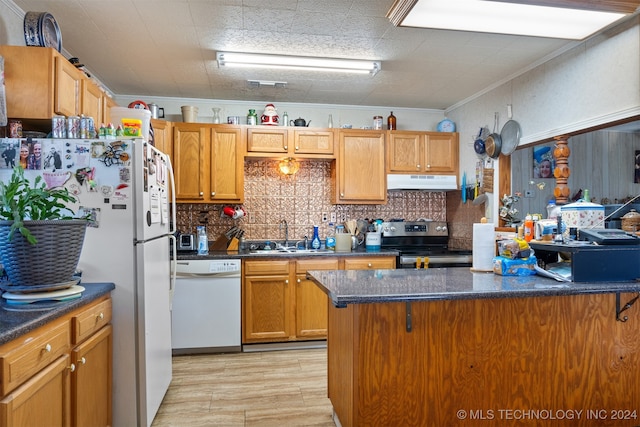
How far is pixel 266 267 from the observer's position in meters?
3.73

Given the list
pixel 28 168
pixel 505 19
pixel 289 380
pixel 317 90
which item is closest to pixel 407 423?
pixel 289 380

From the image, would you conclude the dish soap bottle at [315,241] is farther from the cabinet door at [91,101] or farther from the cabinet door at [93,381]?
the cabinet door at [93,381]

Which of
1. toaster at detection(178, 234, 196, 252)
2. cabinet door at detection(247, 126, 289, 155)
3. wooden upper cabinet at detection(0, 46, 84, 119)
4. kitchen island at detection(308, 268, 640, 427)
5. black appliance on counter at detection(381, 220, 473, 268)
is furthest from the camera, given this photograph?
black appliance on counter at detection(381, 220, 473, 268)

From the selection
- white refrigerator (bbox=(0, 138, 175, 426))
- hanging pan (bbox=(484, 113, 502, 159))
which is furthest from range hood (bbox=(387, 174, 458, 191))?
white refrigerator (bbox=(0, 138, 175, 426))

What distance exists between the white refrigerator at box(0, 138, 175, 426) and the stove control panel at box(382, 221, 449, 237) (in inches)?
108

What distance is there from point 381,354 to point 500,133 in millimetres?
2624

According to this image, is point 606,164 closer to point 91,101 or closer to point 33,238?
point 91,101

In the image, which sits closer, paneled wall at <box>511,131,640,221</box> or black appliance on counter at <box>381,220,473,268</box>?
black appliance on counter at <box>381,220,473,268</box>

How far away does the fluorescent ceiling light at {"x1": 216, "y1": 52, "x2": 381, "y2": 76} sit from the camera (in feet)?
10.1

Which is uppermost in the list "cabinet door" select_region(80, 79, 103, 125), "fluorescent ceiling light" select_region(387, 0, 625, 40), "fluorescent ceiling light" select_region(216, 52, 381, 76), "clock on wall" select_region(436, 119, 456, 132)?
"fluorescent ceiling light" select_region(216, 52, 381, 76)

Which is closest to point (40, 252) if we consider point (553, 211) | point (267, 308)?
point (267, 308)

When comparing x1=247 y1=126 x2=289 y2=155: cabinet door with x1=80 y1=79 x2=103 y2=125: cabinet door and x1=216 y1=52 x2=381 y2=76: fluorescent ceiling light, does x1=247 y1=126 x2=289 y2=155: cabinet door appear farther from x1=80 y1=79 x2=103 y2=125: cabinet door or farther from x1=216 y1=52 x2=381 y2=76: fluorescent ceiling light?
x1=80 y1=79 x2=103 y2=125: cabinet door

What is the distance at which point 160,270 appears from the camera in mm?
2557

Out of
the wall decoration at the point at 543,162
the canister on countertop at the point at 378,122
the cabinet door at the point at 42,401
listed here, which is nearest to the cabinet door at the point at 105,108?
the cabinet door at the point at 42,401
